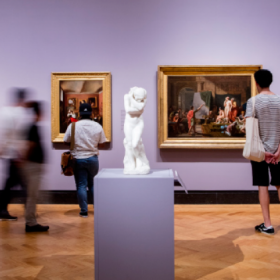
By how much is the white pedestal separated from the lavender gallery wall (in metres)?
4.15

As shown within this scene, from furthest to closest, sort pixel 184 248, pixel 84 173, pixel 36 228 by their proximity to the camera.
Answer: pixel 84 173
pixel 36 228
pixel 184 248

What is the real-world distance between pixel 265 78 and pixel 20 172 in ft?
12.3

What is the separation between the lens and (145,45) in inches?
307

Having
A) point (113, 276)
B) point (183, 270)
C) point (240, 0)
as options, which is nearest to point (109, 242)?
point (113, 276)

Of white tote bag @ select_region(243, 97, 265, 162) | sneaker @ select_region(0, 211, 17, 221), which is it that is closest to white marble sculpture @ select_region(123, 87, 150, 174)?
white tote bag @ select_region(243, 97, 265, 162)

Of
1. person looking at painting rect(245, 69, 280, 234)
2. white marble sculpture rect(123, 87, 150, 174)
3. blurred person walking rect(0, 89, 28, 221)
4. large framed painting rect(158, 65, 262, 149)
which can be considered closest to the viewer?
white marble sculpture rect(123, 87, 150, 174)

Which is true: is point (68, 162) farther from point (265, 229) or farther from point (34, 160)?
point (265, 229)

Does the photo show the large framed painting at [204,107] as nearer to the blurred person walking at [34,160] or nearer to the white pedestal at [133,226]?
the blurred person walking at [34,160]

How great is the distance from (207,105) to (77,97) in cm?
260

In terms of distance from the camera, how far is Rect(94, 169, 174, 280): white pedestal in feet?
12.0

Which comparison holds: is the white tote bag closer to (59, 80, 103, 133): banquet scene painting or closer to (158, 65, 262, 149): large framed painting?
(158, 65, 262, 149): large framed painting

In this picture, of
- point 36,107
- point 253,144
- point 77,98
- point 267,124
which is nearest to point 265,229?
point 253,144

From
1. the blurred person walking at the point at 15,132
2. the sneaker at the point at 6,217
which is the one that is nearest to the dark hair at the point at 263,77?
the blurred person walking at the point at 15,132

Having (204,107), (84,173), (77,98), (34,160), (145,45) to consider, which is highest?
(145,45)
